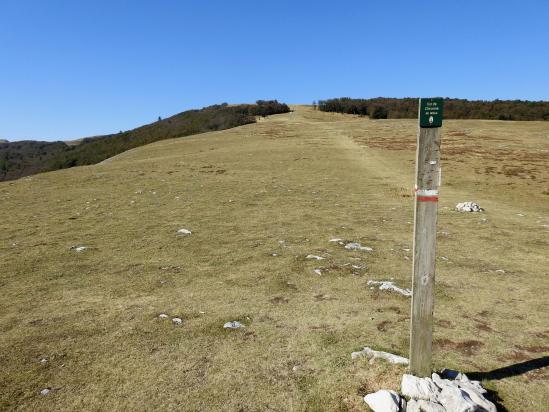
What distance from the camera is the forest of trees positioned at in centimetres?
10594

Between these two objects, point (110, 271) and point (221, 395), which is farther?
point (110, 271)

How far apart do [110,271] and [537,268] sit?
11.4 metres

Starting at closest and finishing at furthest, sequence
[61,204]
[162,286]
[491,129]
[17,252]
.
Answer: [162,286], [17,252], [61,204], [491,129]

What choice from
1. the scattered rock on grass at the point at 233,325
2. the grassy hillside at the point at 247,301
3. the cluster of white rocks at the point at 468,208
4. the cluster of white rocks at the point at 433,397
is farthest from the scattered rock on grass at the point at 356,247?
the cluster of white rocks at the point at 468,208

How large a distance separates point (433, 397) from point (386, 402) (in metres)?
0.62

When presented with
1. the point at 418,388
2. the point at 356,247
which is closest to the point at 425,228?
the point at 418,388

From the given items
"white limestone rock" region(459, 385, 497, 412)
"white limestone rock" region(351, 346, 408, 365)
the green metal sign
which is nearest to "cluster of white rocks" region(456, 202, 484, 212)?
"white limestone rock" region(351, 346, 408, 365)

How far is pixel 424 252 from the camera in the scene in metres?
5.36

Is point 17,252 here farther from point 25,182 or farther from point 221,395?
point 25,182

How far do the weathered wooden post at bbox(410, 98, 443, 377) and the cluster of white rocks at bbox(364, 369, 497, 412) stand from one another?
317 mm

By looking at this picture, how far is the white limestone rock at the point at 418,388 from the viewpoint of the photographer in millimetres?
5075

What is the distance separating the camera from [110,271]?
10.6 metres

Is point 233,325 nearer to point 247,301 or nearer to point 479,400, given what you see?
point 247,301

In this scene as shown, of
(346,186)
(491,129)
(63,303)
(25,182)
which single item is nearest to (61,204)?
(25,182)
